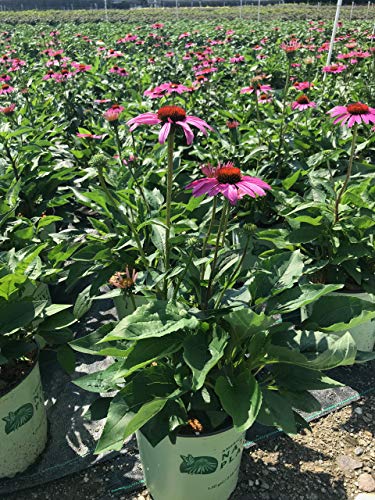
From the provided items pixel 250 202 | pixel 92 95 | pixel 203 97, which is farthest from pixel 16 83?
pixel 250 202

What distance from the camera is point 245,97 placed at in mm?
5691

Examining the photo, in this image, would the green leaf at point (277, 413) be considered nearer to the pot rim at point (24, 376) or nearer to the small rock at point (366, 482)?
the small rock at point (366, 482)

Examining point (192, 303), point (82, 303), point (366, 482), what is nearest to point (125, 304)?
point (82, 303)

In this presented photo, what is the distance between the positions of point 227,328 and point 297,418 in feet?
1.53

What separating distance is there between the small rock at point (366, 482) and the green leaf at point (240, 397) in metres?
0.84

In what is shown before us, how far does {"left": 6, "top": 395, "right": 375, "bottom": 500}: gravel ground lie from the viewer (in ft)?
6.73

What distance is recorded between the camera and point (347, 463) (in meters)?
2.17

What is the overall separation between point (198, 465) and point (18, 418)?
79 cm

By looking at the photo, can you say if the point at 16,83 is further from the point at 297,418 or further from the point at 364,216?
the point at 297,418

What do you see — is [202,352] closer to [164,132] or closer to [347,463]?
[164,132]

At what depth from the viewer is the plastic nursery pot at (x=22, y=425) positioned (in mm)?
1949

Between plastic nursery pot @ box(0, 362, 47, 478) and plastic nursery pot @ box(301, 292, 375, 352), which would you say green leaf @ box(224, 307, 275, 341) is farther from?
plastic nursery pot @ box(301, 292, 375, 352)

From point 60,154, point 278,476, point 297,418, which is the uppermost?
point 60,154

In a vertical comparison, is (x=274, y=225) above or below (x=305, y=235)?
below
